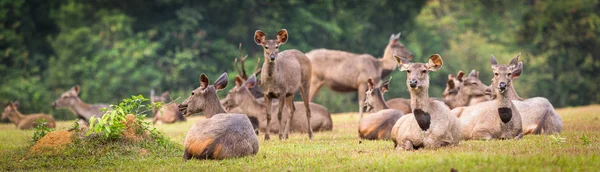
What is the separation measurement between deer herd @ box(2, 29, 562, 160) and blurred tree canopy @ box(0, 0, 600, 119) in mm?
11784

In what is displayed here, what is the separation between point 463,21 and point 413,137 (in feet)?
116

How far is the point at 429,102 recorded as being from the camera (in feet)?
35.1

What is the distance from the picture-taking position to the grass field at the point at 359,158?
8695 mm

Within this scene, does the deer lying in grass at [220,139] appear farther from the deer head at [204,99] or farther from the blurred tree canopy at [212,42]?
the blurred tree canopy at [212,42]

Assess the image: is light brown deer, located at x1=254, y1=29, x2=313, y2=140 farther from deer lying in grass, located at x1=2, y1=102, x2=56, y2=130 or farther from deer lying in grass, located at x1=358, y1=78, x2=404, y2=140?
deer lying in grass, located at x1=2, y1=102, x2=56, y2=130

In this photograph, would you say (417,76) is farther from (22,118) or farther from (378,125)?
(22,118)

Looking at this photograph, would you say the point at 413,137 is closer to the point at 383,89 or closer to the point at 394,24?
the point at 383,89

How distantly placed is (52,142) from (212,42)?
81.9ft

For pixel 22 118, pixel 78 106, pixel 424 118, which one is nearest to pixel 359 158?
pixel 424 118

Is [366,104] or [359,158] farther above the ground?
[366,104]

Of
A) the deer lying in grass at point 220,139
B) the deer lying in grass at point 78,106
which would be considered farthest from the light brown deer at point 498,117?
the deer lying in grass at point 78,106

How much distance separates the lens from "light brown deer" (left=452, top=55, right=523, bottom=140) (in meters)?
12.2

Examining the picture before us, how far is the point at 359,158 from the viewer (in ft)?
32.8

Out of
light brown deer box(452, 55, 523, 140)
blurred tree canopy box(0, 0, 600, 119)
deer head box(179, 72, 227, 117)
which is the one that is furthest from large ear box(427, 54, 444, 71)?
blurred tree canopy box(0, 0, 600, 119)
